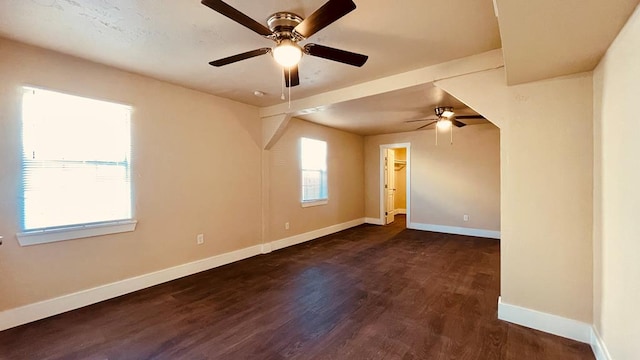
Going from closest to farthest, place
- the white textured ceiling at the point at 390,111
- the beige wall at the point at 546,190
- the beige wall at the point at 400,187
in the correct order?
the beige wall at the point at 546,190, the white textured ceiling at the point at 390,111, the beige wall at the point at 400,187

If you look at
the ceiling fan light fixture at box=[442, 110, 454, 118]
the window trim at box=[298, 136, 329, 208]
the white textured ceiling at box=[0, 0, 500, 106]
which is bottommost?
the window trim at box=[298, 136, 329, 208]

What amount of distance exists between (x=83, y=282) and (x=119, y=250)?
0.40m

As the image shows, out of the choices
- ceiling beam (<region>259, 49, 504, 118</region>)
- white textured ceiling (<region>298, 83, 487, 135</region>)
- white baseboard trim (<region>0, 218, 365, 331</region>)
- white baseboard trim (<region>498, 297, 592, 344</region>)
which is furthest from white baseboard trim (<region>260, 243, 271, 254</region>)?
white baseboard trim (<region>498, 297, 592, 344</region>)

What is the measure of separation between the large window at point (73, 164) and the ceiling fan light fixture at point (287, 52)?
2.14 metres

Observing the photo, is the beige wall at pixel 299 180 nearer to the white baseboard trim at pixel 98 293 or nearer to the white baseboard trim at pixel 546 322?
the white baseboard trim at pixel 98 293

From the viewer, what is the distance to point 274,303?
2.70m

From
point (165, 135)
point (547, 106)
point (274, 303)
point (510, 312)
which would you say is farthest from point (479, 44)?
point (165, 135)

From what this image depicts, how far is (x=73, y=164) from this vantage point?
263 cm

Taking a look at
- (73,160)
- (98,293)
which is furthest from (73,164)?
(98,293)

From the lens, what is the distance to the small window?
17.7ft

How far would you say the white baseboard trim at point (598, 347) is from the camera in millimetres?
1756

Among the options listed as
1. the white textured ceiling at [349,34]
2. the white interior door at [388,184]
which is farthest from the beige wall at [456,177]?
the white textured ceiling at [349,34]

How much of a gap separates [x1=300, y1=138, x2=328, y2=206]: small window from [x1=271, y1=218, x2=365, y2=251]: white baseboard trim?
60cm

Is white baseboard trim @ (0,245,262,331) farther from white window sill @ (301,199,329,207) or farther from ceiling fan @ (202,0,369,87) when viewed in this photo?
ceiling fan @ (202,0,369,87)
